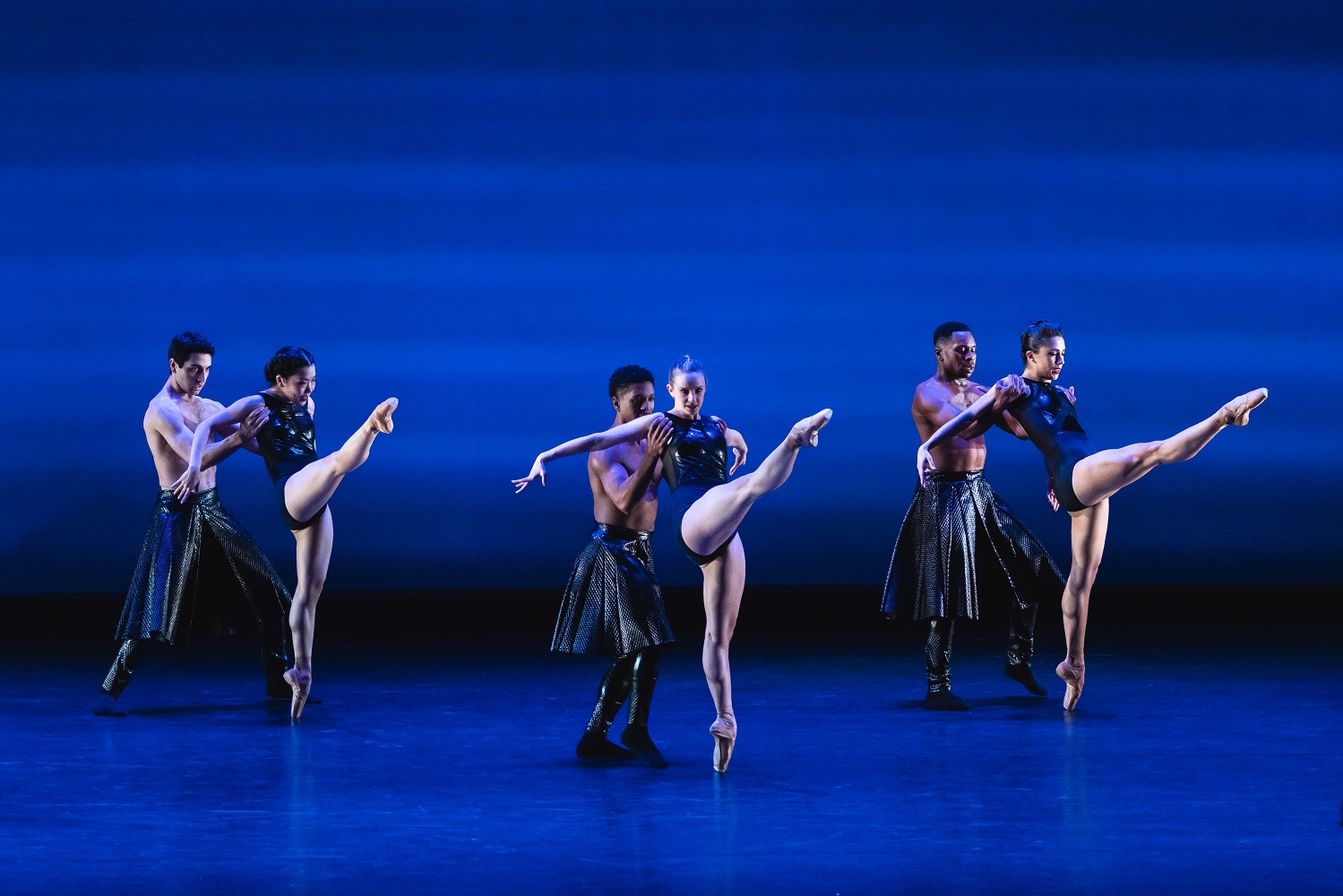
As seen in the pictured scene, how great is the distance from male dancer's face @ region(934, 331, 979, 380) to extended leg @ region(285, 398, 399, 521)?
178 cm

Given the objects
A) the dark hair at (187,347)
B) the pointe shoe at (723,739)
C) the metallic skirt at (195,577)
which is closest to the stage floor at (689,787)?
the pointe shoe at (723,739)

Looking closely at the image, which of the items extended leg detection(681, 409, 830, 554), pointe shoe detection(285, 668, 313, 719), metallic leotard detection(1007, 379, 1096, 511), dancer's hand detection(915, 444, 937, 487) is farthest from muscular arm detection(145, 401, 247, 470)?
metallic leotard detection(1007, 379, 1096, 511)

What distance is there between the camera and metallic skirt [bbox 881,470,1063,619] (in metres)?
4.82

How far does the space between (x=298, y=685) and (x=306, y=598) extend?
27 centimetres

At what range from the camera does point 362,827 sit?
3.30 meters

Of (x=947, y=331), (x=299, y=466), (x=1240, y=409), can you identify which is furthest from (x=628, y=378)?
(x=1240, y=409)

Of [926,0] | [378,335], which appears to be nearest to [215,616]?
[378,335]

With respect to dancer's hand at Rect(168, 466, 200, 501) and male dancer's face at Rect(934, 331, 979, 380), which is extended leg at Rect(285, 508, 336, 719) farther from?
male dancer's face at Rect(934, 331, 979, 380)

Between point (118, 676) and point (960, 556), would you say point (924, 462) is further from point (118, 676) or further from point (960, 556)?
point (118, 676)

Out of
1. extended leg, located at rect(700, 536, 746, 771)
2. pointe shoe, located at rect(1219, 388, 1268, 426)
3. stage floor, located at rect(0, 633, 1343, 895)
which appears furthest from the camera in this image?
pointe shoe, located at rect(1219, 388, 1268, 426)

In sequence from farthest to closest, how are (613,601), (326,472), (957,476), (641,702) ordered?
(957,476) < (326,472) < (641,702) < (613,601)

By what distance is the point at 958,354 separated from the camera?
4910mm

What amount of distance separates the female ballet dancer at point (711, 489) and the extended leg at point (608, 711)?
316 mm

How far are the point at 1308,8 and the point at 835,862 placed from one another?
18.9ft
